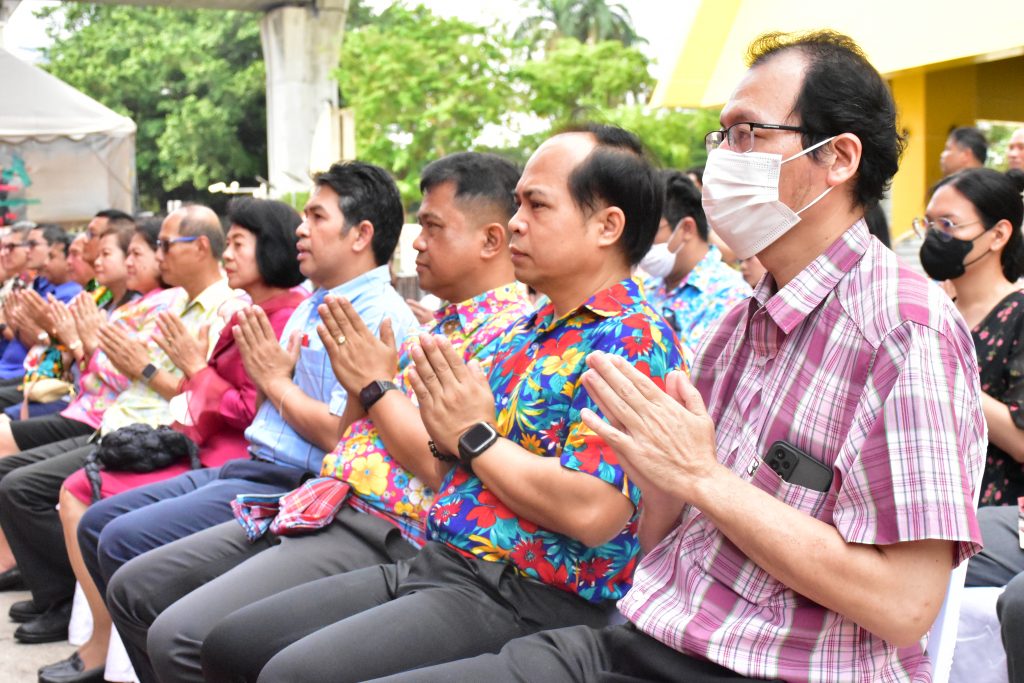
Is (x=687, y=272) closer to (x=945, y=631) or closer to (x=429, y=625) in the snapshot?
(x=429, y=625)

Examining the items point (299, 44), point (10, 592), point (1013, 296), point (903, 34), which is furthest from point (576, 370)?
point (299, 44)

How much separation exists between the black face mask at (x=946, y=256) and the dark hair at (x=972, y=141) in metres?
4.26

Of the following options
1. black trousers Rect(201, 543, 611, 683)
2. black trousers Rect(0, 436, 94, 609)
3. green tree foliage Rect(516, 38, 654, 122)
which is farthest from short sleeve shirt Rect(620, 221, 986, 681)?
green tree foliage Rect(516, 38, 654, 122)

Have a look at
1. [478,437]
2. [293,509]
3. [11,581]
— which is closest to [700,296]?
[293,509]

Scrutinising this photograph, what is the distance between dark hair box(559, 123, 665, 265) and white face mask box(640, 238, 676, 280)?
2485 millimetres

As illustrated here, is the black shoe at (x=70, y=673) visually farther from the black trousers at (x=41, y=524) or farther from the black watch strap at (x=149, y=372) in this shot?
the black watch strap at (x=149, y=372)

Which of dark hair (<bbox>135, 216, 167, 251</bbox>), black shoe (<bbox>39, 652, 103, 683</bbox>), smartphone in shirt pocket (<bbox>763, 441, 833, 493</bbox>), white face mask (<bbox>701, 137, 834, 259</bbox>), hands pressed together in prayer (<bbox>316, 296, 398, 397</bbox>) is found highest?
white face mask (<bbox>701, 137, 834, 259</bbox>)

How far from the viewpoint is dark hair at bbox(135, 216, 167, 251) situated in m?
5.45

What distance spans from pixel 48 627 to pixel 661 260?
3.22m

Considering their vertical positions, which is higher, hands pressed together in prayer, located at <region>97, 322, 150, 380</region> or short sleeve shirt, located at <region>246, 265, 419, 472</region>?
short sleeve shirt, located at <region>246, 265, 419, 472</region>

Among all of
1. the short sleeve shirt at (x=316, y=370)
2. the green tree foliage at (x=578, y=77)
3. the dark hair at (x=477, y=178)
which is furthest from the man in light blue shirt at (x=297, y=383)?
the green tree foliage at (x=578, y=77)

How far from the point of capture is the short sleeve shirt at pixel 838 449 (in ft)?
5.52

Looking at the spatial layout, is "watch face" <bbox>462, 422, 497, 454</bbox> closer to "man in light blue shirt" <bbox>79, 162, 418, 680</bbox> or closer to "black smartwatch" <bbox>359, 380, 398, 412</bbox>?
"black smartwatch" <bbox>359, 380, 398, 412</bbox>

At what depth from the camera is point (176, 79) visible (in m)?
34.5
